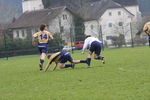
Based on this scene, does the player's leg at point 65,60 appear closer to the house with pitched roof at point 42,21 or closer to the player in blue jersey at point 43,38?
the player in blue jersey at point 43,38

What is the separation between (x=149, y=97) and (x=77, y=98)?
1322mm

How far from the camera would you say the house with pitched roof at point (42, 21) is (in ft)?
204

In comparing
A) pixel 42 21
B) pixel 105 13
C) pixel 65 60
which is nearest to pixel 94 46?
pixel 65 60

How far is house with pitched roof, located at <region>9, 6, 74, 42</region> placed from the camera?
62281 millimetres

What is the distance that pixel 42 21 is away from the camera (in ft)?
219

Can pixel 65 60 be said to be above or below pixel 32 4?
below

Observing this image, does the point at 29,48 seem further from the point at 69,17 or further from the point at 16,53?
the point at 69,17

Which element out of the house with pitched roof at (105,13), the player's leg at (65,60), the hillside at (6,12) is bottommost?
the player's leg at (65,60)

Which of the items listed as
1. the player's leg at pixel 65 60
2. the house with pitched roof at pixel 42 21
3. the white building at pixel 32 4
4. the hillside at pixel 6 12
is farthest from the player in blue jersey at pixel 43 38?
the hillside at pixel 6 12

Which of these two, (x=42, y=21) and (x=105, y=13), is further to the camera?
(x=105, y=13)

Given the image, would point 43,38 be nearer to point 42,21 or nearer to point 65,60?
point 65,60

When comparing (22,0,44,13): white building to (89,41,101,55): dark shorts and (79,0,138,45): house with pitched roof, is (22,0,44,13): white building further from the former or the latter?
(89,41,101,55): dark shorts

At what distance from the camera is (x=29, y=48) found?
44.6m

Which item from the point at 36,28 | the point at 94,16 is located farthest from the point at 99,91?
the point at 94,16
